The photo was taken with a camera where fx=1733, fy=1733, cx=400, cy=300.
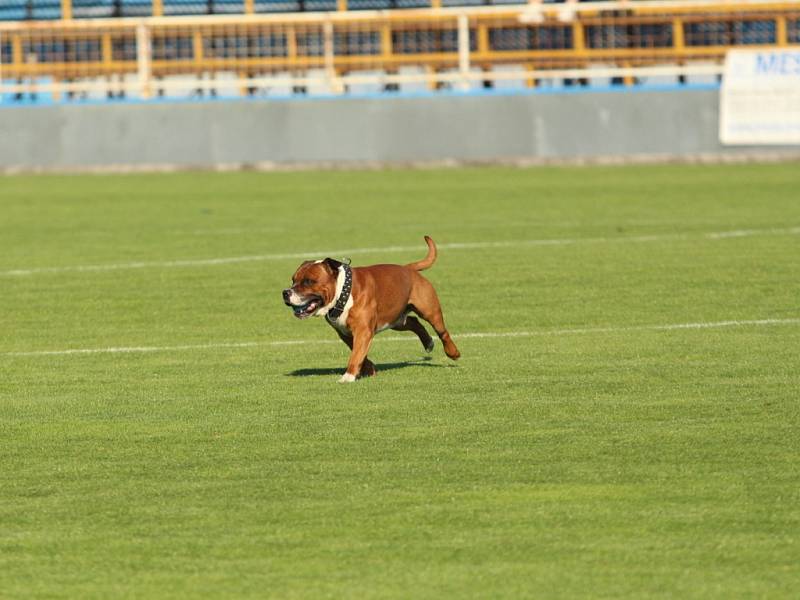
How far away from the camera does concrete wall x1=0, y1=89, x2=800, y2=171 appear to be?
2898 cm

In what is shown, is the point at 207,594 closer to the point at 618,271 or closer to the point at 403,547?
the point at 403,547

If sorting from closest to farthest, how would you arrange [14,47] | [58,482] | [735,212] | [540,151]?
[58,482]
[735,212]
[540,151]
[14,47]

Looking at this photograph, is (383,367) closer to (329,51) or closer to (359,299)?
(359,299)


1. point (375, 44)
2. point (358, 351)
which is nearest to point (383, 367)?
point (358, 351)

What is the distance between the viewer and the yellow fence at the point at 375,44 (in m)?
31.8

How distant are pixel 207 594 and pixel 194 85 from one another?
26.0 m

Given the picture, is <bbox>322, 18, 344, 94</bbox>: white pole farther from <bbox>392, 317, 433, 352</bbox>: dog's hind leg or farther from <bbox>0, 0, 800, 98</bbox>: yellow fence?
<bbox>392, 317, 433, 352</bbox>: dog's hind leg

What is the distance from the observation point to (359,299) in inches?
347

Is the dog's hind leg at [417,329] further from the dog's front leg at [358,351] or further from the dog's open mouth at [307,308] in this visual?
the dog's open mouth at [307,308]

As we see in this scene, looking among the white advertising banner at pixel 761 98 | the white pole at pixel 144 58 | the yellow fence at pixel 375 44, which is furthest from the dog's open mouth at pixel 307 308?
the white pole at pixel 144 58

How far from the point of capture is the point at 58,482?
22.3 ft

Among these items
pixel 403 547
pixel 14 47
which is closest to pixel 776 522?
pixel 403 547

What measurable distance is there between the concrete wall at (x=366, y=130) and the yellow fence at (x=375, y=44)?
5.15 feet

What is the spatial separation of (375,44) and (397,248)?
16.3 m
